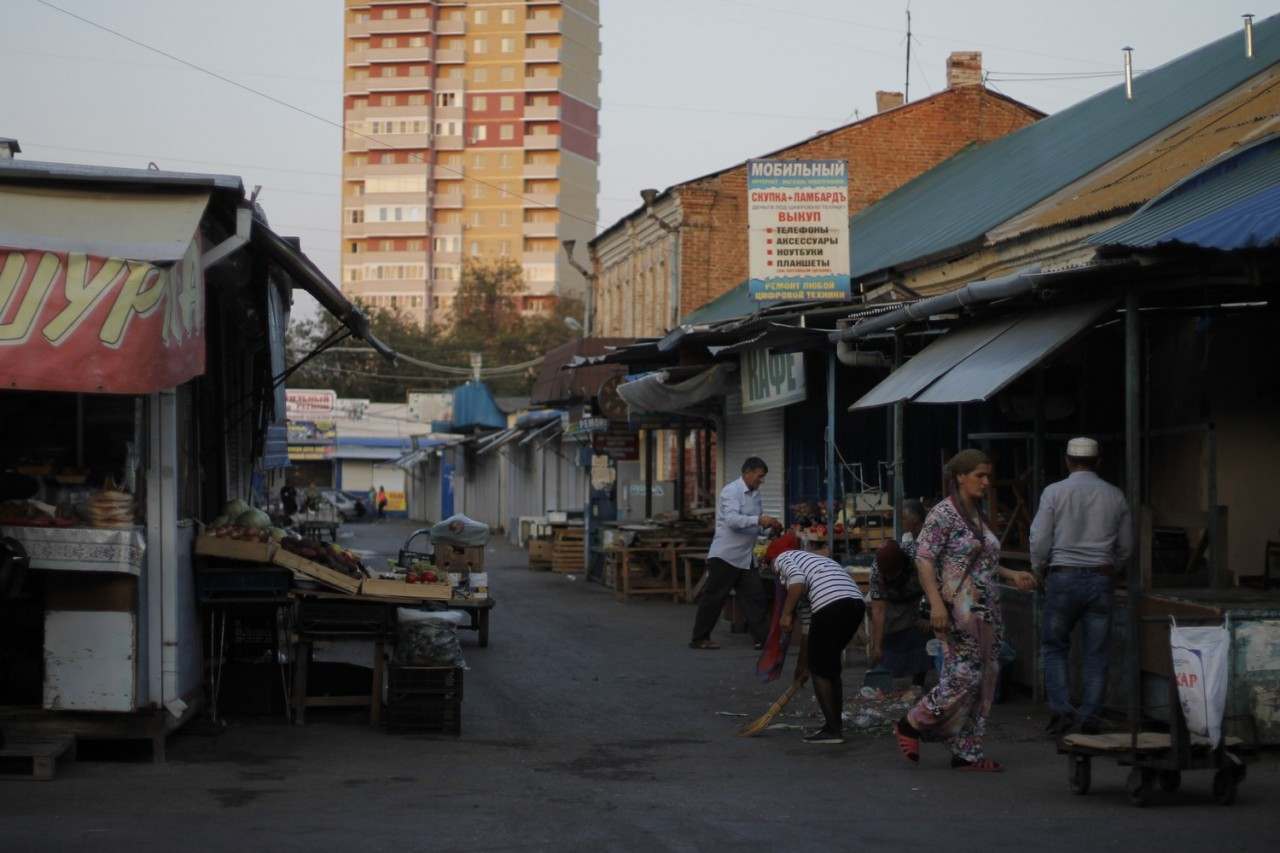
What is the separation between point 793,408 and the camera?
22250mm

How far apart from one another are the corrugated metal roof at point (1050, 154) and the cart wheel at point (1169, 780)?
11.8 m

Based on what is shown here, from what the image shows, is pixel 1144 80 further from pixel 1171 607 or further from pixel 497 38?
pixel 497 38

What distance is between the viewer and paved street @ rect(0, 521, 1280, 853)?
7672 millimetres

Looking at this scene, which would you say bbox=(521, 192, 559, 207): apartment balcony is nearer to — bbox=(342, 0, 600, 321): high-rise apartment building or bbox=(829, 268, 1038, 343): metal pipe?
bbox=(342, 0, 600, 321): high-rise apartment building

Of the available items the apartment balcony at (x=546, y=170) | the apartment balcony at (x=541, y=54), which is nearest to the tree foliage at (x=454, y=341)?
the apartment balcony at (x=546, y=170)

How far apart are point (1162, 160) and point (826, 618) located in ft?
30.2

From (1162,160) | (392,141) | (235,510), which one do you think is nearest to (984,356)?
(235,510)

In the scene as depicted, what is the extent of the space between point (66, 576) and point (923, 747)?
5.59 m

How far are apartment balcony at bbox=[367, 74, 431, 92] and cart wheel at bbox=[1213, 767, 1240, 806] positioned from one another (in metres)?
103

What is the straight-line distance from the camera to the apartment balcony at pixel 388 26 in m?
107

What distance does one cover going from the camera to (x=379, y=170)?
109m

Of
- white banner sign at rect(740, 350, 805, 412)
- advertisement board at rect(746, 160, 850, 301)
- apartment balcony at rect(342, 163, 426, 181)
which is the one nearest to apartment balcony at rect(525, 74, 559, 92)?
apartment balcony at rect(342, 163, 426, 181)

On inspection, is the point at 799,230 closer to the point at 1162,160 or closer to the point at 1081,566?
the point at 1162,160

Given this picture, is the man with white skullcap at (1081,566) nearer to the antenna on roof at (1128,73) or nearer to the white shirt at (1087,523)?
the white shirt at (1087,523)
